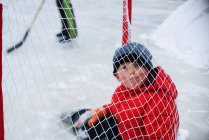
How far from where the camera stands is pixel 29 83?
2043 millimetres

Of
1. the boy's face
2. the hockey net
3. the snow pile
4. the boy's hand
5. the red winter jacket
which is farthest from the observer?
the snow pile

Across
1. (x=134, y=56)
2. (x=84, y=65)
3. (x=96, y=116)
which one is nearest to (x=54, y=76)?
(x=84, y=65)

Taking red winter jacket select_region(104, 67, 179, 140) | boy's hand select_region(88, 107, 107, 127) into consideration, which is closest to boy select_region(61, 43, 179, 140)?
red winter jacket select_region(104, 67, 179, 140)

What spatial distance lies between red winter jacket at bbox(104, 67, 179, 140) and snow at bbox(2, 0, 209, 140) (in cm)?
44

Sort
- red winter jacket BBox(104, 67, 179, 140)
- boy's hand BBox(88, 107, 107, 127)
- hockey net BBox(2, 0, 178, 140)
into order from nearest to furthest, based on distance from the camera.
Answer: red winter jacket BBox(104, 67, 179, 140) → boy's hand BBox(88, 107, 107, 127) → hockey net BBox(2, 0, 178, 140)

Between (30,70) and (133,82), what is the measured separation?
1253 millimetres

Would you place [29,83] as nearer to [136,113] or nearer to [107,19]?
[136,113]

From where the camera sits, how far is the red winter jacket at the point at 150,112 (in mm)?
1085

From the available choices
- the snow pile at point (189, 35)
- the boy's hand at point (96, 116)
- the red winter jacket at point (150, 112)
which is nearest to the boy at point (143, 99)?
the red winter jacket at point (150, 112)

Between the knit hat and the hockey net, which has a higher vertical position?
the knit hat

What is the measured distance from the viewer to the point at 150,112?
3.65ft

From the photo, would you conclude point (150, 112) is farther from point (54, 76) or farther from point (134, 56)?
point (54, 76)

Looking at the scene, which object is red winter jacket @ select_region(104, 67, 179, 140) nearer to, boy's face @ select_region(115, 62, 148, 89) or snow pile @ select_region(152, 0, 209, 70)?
boy's face @ select_region(115, 62, 148, 89)

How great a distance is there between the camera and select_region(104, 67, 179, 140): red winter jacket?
108cm
